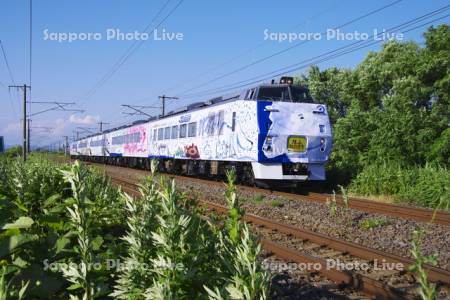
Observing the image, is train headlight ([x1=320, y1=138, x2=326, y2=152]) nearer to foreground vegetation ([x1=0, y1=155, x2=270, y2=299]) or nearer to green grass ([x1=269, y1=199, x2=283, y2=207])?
green grass ([x1=269, y1=199, x2=283, y2=207])

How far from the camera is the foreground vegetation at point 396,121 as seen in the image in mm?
13461

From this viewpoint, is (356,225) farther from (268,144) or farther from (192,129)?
(192,129)

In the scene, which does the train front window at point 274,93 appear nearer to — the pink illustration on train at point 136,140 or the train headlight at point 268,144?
the train headlight at point 268,144

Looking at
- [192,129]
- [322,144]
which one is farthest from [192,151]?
[322,144]

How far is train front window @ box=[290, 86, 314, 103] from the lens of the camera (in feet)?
47.0

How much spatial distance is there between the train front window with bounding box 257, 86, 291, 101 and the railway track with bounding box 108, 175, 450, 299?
5.67 m

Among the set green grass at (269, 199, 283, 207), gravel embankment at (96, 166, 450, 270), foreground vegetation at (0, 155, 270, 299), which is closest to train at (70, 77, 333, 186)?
gravel embankment at (96, 166, 450, 270)

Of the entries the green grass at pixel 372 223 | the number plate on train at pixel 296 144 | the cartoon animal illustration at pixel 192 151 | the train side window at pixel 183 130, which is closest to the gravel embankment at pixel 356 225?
the green grass at pixel 372 223

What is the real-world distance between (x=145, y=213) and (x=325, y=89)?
32223 mm

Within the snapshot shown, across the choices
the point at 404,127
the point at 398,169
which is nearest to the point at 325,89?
the point at 404,127

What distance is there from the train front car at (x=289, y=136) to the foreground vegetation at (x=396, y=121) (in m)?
1.81

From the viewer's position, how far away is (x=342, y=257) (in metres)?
6.35

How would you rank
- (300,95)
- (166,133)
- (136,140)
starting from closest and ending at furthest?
1. (300,95)
2. (166,133)
3. (136,140)

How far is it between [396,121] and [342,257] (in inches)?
438
